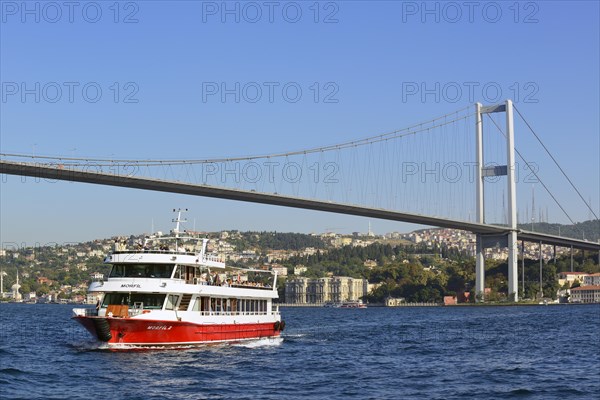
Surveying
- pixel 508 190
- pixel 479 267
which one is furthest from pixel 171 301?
pixel 479 267

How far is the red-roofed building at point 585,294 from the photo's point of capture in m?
149

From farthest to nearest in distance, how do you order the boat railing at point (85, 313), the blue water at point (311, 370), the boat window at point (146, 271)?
the boat window at point (146, 271) < the boat railing at point (85, 313) < the blue water at point (311, 370)

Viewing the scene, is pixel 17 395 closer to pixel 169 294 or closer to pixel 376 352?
pixel 169 294

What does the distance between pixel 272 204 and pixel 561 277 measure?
3203 inches

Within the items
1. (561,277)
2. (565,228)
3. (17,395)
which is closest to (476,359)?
(17,395)

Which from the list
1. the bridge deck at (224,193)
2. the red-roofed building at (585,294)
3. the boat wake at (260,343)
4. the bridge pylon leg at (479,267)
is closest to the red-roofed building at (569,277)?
the red-roofed building at (585,294)

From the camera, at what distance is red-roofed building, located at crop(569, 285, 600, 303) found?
5871 inches

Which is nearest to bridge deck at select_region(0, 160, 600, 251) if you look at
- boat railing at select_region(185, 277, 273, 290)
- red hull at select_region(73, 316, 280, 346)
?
boat railing at select_region(185, 277, 273, 290)

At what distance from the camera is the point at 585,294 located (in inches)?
5925

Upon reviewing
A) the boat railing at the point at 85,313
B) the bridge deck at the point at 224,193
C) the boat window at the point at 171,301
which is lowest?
the boat railing at the point at 85,313

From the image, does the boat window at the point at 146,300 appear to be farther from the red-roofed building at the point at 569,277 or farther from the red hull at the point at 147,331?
the red-roofed building at the point at 569,277

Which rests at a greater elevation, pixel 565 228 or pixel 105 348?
pixel 565 228

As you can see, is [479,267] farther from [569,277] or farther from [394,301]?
[394,301]

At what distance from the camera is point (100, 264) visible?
193 meters
